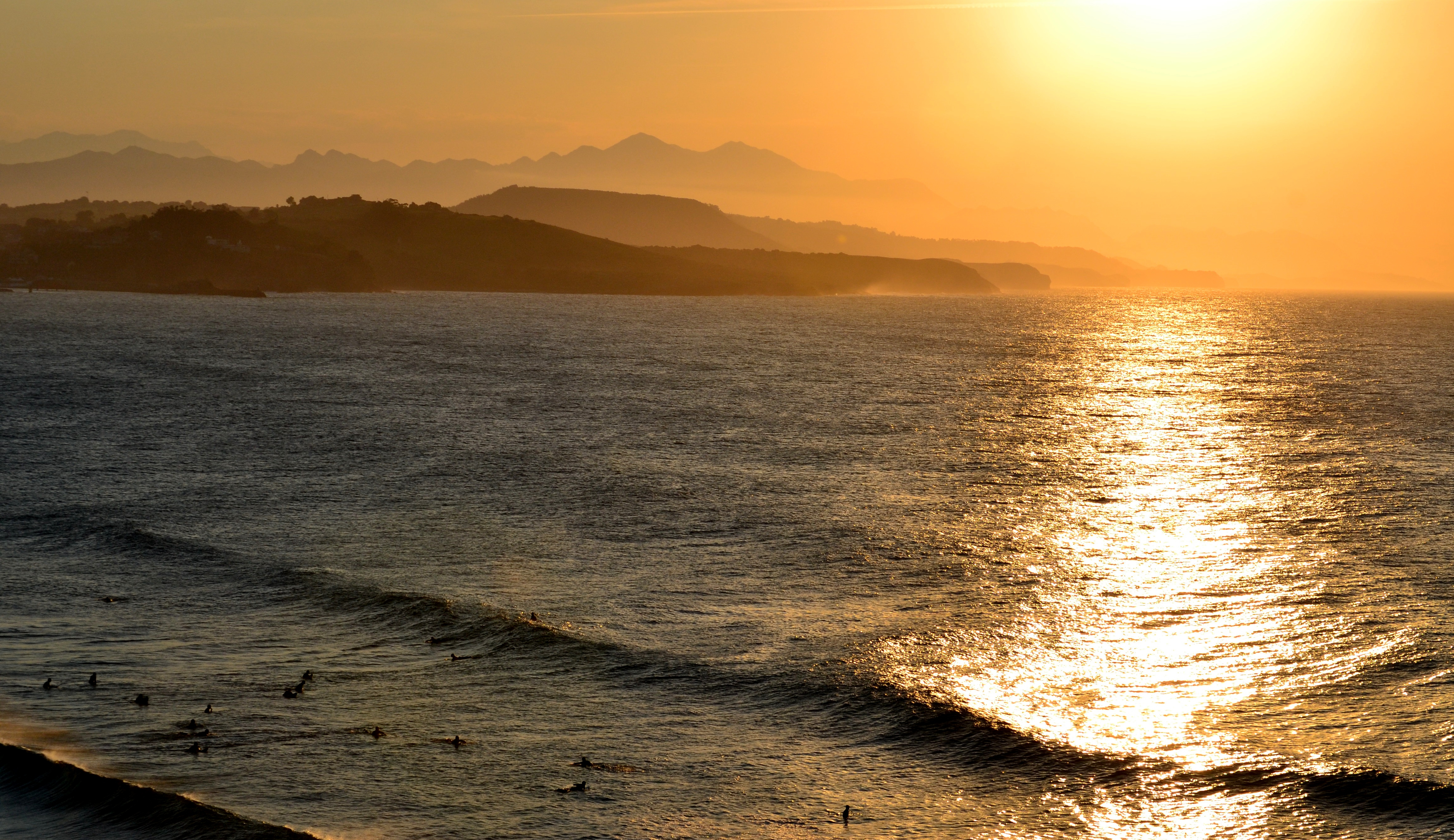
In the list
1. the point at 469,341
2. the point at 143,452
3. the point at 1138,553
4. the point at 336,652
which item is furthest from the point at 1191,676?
the point at 469,341

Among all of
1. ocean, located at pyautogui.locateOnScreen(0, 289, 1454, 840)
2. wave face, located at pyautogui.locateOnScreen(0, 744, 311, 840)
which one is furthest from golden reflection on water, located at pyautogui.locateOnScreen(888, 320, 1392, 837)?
wave face, located at pyautogui.locateOnScreen(0, 744, 311, 840)

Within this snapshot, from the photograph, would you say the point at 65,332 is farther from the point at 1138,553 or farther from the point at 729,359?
the point at 1138,553

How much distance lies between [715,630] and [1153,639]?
1137 centimetres

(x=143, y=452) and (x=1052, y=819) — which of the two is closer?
(x=1052, y=819)

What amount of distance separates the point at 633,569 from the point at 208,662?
13.2 metres

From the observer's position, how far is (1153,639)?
29.0 m

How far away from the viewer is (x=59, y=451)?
55.2 meters

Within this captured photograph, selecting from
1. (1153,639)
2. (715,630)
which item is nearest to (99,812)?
(715,630)

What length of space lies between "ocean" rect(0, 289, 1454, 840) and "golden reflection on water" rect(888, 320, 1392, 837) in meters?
0.13

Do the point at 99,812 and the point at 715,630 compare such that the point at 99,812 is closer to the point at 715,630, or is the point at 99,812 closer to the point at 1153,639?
the point at 715,630

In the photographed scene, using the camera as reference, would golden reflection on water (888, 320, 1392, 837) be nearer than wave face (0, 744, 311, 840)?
No

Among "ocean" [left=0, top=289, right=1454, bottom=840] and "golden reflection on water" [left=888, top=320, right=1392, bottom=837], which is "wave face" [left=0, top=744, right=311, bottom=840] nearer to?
"ocean" [left=0, top=289, right=1454, bottom=840]

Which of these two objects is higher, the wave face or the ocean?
the ocean

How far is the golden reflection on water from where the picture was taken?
2131 centimetres
